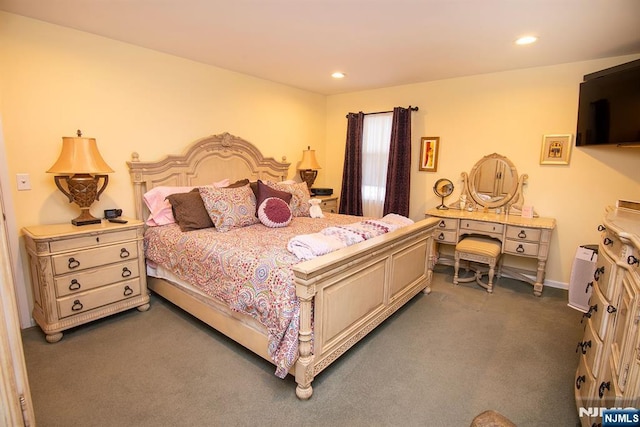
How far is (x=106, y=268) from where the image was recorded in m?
2.63

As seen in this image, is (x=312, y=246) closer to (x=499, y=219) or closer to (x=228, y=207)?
(x=228, y=207)

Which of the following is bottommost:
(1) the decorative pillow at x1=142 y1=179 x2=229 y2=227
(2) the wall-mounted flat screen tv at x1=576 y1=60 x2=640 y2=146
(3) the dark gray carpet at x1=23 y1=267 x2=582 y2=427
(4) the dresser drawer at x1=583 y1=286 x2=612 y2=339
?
(3) the dark gray carpet at x1=23 y1=267 x2=582 y2=427

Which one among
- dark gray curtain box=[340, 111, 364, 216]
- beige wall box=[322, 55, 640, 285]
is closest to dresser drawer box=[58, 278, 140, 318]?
dark gray curtain box=[340, 111, 364, 216]

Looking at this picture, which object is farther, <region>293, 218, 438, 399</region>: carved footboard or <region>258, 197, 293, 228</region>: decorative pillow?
<region>258, 197, 293, 228</region>: decorative pillow

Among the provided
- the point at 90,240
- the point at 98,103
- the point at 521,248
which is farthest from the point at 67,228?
the point at 521,248

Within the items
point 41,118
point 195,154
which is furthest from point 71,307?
point 195,154

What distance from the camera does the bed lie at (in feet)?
6.16

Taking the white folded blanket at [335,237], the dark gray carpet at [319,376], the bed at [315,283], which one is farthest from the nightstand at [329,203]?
the dark gray carpet at [319,376]

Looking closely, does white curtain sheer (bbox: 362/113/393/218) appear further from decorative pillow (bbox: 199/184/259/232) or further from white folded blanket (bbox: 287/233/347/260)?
white folded blanket (bbox: 287/233/347/260)

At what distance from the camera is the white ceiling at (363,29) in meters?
2.19

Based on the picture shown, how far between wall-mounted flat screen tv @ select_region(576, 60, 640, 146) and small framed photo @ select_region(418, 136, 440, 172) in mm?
1476

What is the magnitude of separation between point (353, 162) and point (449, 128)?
4.63 ft

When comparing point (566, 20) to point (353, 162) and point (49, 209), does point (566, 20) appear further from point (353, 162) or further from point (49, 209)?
point (49, 209)

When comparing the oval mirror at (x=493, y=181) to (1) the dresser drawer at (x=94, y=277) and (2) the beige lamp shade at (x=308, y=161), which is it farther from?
(1) the dresser drawer at (x=94, y=277)
